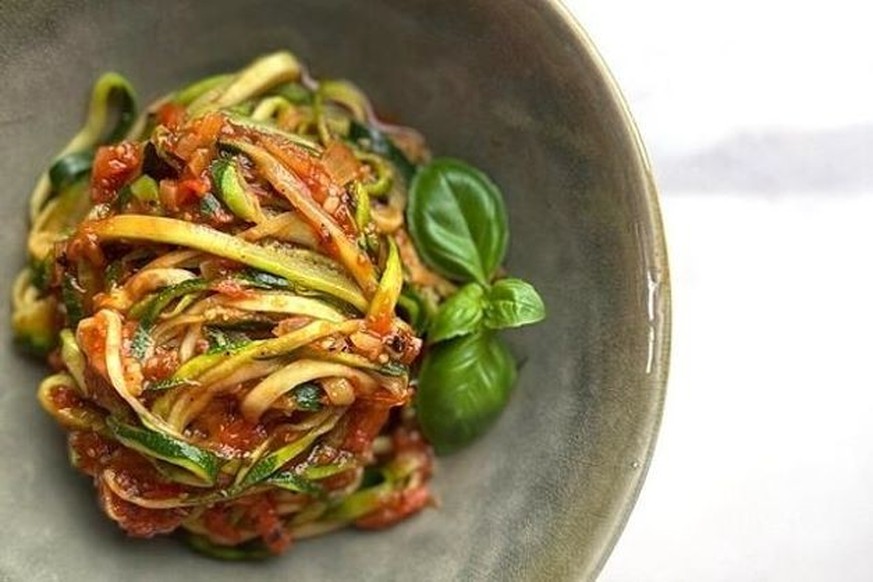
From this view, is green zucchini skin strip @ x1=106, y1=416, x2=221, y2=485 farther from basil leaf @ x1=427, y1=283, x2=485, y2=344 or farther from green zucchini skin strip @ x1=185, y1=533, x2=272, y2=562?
basil leaf @ x1=427, y1=283, x2=485, y2=344

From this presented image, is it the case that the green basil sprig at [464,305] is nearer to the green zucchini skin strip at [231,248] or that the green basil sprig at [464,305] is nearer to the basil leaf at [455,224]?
the basil leaf at [455,224]

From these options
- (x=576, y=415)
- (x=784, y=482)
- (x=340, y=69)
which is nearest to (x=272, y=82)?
(x=340, y=69)

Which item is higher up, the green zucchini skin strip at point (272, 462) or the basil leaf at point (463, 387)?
the basil leaf at point (463, 387)

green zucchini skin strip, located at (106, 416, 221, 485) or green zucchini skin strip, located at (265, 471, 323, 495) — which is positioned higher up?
green zucchini skin strip, located at (265, 471, 323, 495)

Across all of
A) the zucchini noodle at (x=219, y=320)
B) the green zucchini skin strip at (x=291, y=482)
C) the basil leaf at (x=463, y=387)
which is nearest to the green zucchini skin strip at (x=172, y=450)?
the zucchini noodle at (x=219, y=320)

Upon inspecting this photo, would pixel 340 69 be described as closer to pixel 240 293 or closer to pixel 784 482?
pixel 240 293

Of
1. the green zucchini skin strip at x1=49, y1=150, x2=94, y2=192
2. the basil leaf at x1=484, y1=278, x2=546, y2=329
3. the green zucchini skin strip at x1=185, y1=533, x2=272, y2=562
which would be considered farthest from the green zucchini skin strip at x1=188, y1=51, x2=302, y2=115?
the green zucchini skin strip at x1=185, y1=533, x2=272, y2=562

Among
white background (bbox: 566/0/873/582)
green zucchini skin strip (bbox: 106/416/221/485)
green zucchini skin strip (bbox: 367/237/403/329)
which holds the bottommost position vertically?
green zucchini skin strip (bbox: 106/416/221/485)
